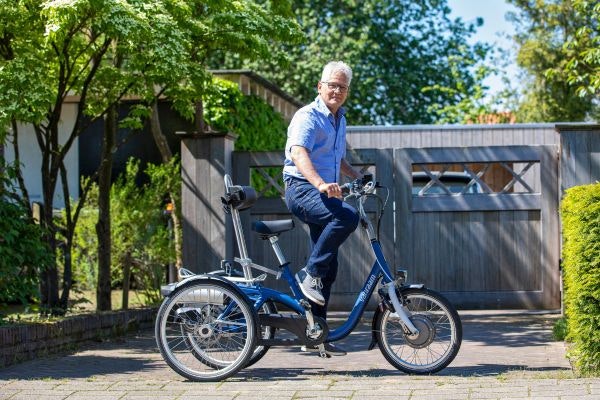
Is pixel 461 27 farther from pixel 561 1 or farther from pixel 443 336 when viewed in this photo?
pixel 443 336

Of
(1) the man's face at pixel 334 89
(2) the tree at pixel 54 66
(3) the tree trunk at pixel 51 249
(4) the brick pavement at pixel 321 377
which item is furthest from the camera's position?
(3) the tree trunk at pixel 51 249

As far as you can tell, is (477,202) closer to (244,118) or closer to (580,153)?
(580,153)

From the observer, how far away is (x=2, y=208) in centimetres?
816

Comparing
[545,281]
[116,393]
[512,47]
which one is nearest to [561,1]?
[512,47]

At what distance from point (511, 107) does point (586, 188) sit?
2905 cm

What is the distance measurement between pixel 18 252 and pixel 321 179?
2.87 meters

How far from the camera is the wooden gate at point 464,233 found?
10406 mm

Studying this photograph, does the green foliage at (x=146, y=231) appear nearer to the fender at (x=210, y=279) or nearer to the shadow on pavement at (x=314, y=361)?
the shadow on pavement at (x=314, y=361)

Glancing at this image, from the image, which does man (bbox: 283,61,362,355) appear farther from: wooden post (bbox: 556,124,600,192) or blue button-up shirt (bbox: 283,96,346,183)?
wooden post (bbox: 556,124,600,192)

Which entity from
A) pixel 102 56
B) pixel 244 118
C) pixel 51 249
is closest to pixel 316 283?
pixel 51 249

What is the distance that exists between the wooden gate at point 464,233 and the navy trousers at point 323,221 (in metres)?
3.56

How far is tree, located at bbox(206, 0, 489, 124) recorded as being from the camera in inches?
1308

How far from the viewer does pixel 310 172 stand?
657cm

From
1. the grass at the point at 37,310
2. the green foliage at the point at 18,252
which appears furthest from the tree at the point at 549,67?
the green foliage at the point at 18,252
